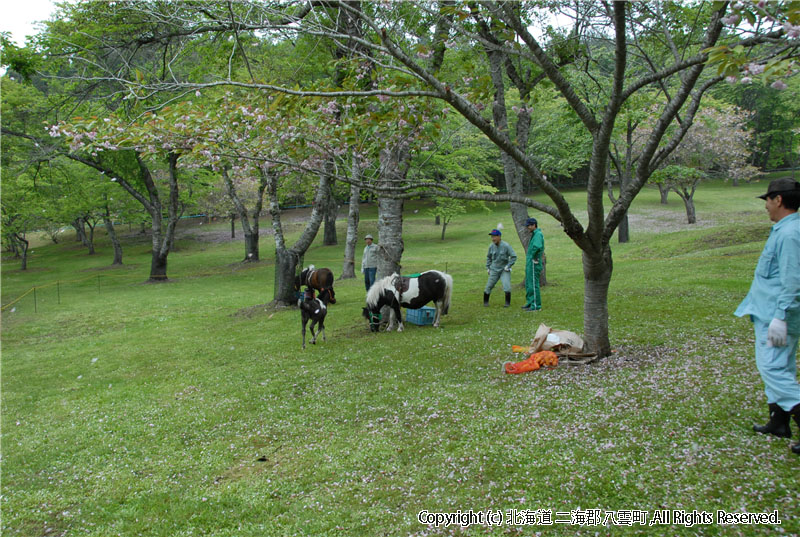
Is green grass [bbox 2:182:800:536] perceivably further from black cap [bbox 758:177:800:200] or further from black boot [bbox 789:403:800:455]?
black cap [bbox 758:177:800:200]

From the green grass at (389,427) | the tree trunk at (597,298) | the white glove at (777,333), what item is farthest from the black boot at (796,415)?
the tree trunk at (597,298)

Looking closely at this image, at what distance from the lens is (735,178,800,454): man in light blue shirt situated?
454 cm

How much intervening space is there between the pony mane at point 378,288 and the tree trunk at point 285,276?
18.4 ft

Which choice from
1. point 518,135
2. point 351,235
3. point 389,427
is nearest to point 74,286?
point 351,235

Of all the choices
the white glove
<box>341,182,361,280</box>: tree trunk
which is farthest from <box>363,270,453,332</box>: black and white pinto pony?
<box>341,182,361,280</box>: tree trunk

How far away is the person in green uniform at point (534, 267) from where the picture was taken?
42.2 feet

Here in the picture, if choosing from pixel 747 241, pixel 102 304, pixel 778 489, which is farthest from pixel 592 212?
pixel 102 304

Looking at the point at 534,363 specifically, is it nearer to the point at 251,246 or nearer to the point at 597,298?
the point at 597,298

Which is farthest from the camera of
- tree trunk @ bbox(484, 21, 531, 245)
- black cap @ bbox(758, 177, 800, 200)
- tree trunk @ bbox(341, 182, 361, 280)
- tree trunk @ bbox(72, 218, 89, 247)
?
tree trunk @ bbox(72, 218, 89, 247)

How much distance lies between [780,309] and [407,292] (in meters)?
8.71

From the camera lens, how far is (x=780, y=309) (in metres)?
4.55

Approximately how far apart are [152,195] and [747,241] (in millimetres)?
32124

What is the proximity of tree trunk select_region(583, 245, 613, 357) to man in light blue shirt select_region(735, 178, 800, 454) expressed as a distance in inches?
106

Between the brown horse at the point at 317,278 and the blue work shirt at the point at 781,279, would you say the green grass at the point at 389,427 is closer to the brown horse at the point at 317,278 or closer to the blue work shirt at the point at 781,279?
the blue work shirt at the point at 781,279
